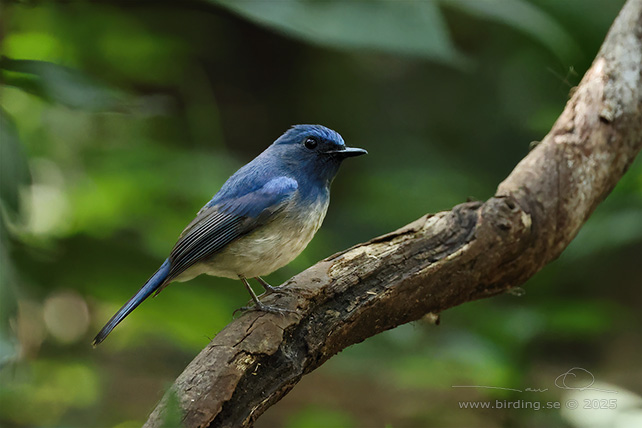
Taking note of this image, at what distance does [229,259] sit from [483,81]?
484 cm

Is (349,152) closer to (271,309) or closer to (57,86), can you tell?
(271,309)

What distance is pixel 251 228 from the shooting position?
2879mm

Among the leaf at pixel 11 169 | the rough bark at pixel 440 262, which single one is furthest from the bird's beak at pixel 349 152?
the leaf at pixel 11 169

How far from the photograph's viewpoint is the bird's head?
3133 mm

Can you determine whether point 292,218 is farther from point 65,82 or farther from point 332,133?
point 65,82

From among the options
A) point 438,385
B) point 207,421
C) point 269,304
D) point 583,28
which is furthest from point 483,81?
point 207,421

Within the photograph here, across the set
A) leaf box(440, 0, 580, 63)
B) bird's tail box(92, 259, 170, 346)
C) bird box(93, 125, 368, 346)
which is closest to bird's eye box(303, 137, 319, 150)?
bird box(93, 125, 368, 346)

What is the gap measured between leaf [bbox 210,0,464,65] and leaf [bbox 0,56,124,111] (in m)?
0.74

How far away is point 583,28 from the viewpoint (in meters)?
4.46

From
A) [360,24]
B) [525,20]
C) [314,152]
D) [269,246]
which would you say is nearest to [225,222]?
[269,246]

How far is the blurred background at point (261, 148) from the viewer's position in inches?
123

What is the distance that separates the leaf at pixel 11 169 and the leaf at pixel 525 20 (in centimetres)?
226

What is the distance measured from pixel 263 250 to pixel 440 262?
729 mm

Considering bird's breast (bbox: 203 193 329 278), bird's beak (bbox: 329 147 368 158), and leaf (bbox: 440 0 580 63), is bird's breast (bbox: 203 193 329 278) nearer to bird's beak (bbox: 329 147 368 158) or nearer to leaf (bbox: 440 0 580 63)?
bird's beak (bbox: 329 147 368 158)
